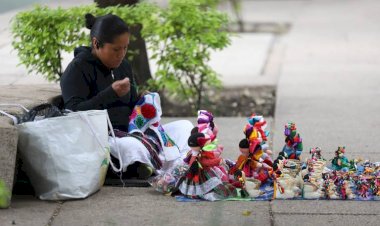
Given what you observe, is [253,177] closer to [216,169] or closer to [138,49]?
[216,169]

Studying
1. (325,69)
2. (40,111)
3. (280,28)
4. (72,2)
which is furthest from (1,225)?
(72,2)

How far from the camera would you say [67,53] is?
752cm

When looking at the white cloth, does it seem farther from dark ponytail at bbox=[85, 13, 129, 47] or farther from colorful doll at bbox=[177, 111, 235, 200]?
dark ponytail at bbox=[85, 13, 129, 47]

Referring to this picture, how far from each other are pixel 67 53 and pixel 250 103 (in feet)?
7.47

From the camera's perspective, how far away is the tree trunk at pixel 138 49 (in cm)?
791

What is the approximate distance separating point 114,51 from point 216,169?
3.29 feet

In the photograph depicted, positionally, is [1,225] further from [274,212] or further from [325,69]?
[325,69]

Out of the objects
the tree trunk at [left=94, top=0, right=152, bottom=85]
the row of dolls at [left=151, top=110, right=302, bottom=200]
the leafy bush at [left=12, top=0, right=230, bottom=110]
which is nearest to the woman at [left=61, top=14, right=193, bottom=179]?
the row of dolls at [left=151, top=110, right=302, bottom=200]

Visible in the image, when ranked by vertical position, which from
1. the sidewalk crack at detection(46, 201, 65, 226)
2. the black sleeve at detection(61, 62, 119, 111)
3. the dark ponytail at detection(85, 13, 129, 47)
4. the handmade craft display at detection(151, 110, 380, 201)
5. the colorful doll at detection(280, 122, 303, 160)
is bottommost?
the sidewalk crack at detection(46, 201, 65, 226)

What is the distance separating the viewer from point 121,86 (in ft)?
17.7

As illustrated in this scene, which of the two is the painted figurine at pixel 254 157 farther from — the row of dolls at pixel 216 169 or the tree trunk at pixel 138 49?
the tree trunk at pixel 138 49

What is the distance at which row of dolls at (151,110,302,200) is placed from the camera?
5.25 meters

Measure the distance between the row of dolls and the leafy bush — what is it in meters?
2.21

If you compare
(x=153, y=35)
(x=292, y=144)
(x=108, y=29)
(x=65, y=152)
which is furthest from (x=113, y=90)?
(x=153, y=35)
